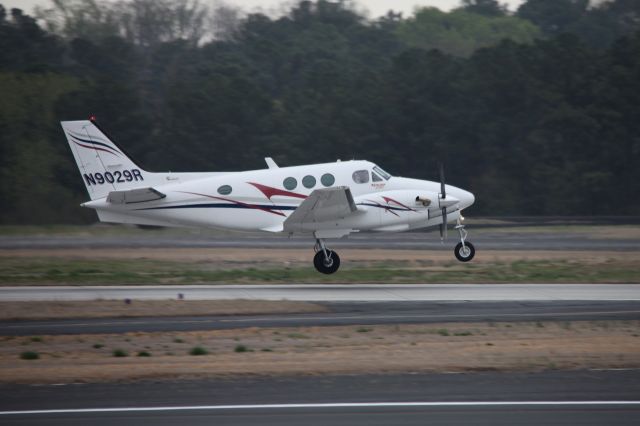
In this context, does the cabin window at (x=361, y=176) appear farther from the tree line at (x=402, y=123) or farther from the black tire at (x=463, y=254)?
the tree line at (x=402, y=123)

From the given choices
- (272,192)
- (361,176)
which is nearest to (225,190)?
(272,192)

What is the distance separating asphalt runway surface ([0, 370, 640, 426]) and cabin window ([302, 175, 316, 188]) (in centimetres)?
1381

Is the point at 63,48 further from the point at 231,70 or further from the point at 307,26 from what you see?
the point at 307,26

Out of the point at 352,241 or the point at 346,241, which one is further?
the point at 352,241

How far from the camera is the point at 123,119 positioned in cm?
5622

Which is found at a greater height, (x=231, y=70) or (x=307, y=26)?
(x=307, y=26)

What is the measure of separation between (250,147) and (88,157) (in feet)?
106

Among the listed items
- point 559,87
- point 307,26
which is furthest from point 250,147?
point 307,26

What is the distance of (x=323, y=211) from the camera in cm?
2622

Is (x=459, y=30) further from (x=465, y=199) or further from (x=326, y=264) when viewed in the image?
(x=326, y=264)

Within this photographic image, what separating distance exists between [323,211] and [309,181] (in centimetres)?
121

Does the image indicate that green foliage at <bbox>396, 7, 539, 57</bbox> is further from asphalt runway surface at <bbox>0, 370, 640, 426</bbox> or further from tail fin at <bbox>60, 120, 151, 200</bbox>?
asphalt runway surface at <bbox>0, 370, 640, 426</bbox>

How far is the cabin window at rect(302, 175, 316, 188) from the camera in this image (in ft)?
88.4

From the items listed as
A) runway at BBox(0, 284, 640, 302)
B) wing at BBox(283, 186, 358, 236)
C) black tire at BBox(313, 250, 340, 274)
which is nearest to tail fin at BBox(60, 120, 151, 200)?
runway at BBox(0, 284, 640, 302)
